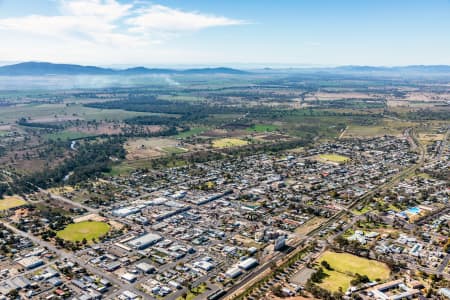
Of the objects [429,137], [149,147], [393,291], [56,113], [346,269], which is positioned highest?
[56,113]

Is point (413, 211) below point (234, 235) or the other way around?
the other way around

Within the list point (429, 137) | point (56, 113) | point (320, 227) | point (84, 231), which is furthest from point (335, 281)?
point (56, 113)

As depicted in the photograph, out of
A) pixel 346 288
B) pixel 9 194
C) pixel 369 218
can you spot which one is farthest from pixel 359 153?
pixel 9 194

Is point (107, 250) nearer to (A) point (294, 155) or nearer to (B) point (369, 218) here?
(B) point (369, 218)

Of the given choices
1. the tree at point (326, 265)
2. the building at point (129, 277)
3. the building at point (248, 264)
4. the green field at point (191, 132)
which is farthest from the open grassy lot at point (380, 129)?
the building at point (129, 277)

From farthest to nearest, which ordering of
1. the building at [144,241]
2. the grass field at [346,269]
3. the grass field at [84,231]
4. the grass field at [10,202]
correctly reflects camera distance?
1. the grass field at [10,202]
2. the grass field at [84,231]
3. the building at [144,241]
4. the grass field at [346,269]

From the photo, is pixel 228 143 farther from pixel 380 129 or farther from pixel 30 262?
pixel 30 262

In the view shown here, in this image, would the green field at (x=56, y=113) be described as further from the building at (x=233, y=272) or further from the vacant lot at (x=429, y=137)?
the building at (x=233, y=272)
